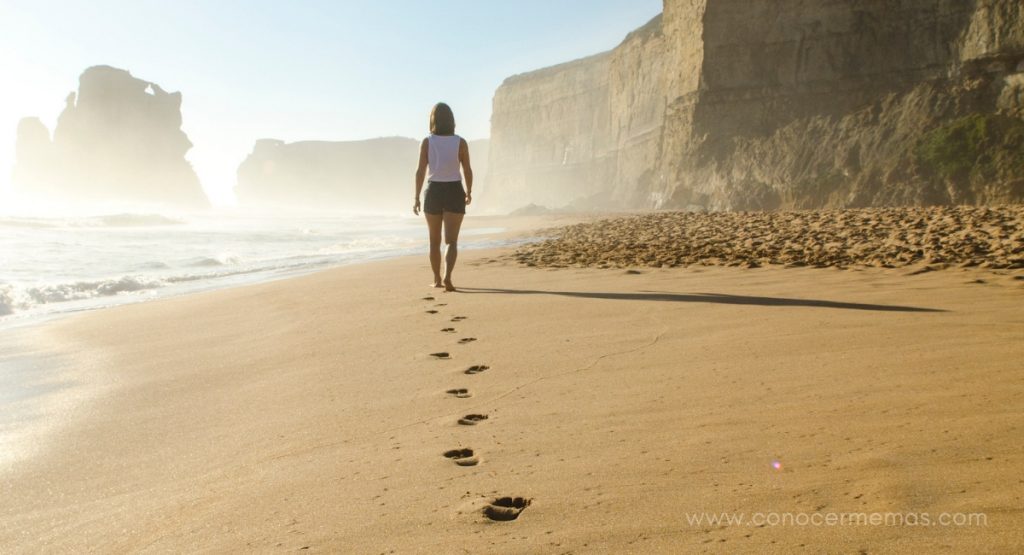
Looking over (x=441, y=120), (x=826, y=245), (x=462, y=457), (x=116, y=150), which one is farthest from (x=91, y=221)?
(x=116, y=150)

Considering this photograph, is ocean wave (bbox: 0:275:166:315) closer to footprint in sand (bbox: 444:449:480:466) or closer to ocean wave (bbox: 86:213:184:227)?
footprint in sand (bbox: 444:449:480:466)

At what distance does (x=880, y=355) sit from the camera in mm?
2838

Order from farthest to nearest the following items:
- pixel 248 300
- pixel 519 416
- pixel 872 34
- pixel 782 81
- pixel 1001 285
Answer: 1. pixel 782 81
2. pixel 872 34
3. pixel 248 300
4. pixel 1001 285
5. pixel 519 416

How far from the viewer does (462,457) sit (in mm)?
2086

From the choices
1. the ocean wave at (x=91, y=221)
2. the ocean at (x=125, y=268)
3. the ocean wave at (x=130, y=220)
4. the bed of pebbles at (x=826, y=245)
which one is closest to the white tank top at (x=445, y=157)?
the bed of pebbles at (x=826, y=245)

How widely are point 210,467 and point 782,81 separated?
28082mm

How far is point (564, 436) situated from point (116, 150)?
114 m

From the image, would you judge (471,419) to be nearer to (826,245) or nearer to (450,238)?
(450,238)

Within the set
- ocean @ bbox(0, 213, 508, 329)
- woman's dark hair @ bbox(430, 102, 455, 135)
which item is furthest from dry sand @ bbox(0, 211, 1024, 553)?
ocean @ bbox(0, 213, 508, 329)

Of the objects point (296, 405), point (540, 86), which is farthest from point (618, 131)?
point (296, 405)

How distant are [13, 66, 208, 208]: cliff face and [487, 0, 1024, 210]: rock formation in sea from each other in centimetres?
8432

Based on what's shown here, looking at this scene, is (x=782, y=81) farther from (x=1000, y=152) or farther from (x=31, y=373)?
(x=31, y=373)

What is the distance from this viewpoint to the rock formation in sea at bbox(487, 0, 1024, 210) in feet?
64.2

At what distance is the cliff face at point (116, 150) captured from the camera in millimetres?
99188
